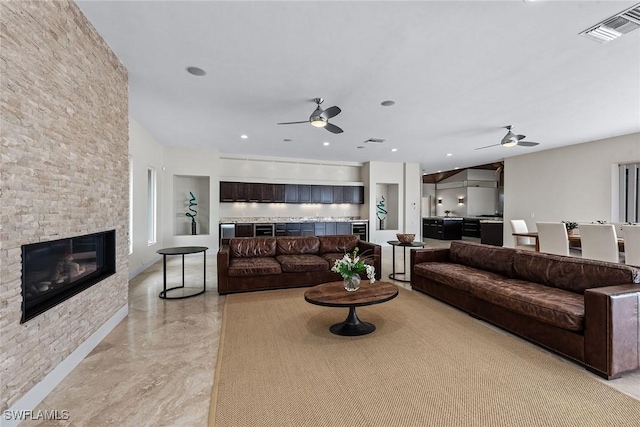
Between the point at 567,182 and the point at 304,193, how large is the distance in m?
7.11

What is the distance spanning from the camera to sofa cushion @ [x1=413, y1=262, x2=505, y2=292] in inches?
136

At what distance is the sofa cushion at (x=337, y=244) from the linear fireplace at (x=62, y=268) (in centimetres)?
327

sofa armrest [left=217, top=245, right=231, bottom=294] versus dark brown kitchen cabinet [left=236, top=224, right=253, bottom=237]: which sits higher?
dark brown kitchen cabinet [left=236, top=224, right=253, bottom=237]

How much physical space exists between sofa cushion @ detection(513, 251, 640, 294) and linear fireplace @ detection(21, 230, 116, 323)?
456 centimetres

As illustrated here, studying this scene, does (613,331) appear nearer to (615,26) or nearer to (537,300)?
(537,300)

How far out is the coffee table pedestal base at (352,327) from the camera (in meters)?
2.94

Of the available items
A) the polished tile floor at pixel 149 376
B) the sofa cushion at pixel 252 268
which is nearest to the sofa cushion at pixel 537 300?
the polished tile floor at pixel 149 376

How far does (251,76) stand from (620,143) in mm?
8067

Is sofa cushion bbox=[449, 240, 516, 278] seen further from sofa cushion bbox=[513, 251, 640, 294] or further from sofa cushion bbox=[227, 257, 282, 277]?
sofa cushion bbox=[227, 257, 282, 277]

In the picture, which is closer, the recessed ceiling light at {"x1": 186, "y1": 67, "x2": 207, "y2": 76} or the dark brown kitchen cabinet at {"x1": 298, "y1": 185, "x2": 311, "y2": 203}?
the recessed ceiling light at {"x1": 186, "y1": 67, "x2": 207, "y2": 76}

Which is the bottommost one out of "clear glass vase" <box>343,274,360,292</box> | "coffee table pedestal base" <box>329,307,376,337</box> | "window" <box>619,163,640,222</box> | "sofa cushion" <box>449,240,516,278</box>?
"coffee table pedestal base" <box>329,307,376,337</box>

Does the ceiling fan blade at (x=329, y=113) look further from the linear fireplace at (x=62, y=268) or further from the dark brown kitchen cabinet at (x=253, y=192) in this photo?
the dark brown kitchen cabinet at (x=253, y=192)

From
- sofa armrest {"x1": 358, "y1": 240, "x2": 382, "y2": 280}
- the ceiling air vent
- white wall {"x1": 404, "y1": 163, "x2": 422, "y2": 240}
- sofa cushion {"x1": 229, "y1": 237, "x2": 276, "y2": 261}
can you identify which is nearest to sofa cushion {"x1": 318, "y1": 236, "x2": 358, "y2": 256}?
sofa armrest {"x1": 358, "y1": 240, "x2": 382, "y2": 280}

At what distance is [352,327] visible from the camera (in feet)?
9.84
